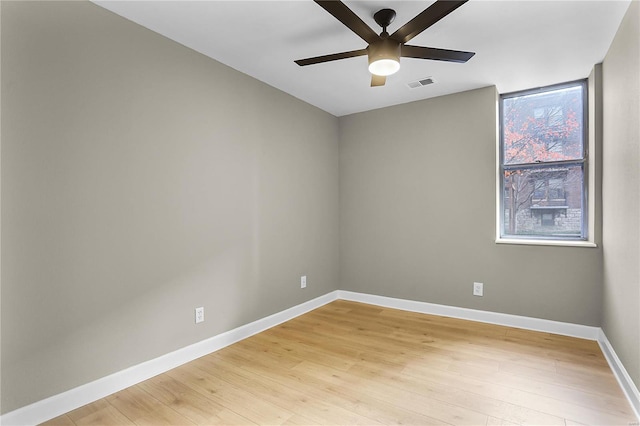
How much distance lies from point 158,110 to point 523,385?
3.13 m

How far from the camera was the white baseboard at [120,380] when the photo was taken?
5.75 ft

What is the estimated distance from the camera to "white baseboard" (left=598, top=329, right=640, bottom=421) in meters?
1.87

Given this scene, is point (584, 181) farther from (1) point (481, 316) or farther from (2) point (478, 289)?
(1) point (481, 316)

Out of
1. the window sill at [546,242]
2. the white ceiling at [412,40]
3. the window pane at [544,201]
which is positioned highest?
the white ceiling at [412,40]

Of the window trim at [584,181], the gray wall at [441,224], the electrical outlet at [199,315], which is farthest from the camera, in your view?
the gray wall at [441,224]

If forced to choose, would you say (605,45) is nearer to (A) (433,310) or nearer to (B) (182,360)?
(A) (433,310)

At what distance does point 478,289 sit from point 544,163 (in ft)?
4.70

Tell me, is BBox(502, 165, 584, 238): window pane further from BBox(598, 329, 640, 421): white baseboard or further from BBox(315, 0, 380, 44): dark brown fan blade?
BBox(315, 0, 380, 44): dark brown fan blade

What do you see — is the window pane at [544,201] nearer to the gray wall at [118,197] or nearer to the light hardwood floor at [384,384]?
the light hardwood floor at [384,384]

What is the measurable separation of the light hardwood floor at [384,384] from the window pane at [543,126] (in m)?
1.75

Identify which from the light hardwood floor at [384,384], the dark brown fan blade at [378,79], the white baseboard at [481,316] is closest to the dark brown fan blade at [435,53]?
the dark brown fan blade at [378,79]

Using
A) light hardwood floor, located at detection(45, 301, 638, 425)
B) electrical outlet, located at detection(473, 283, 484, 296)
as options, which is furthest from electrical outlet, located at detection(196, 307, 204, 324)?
electrical outlet, located at detection(473, 283, 484, 296)

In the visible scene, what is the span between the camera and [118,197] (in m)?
2.15

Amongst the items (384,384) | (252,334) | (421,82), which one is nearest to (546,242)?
(421,82)
